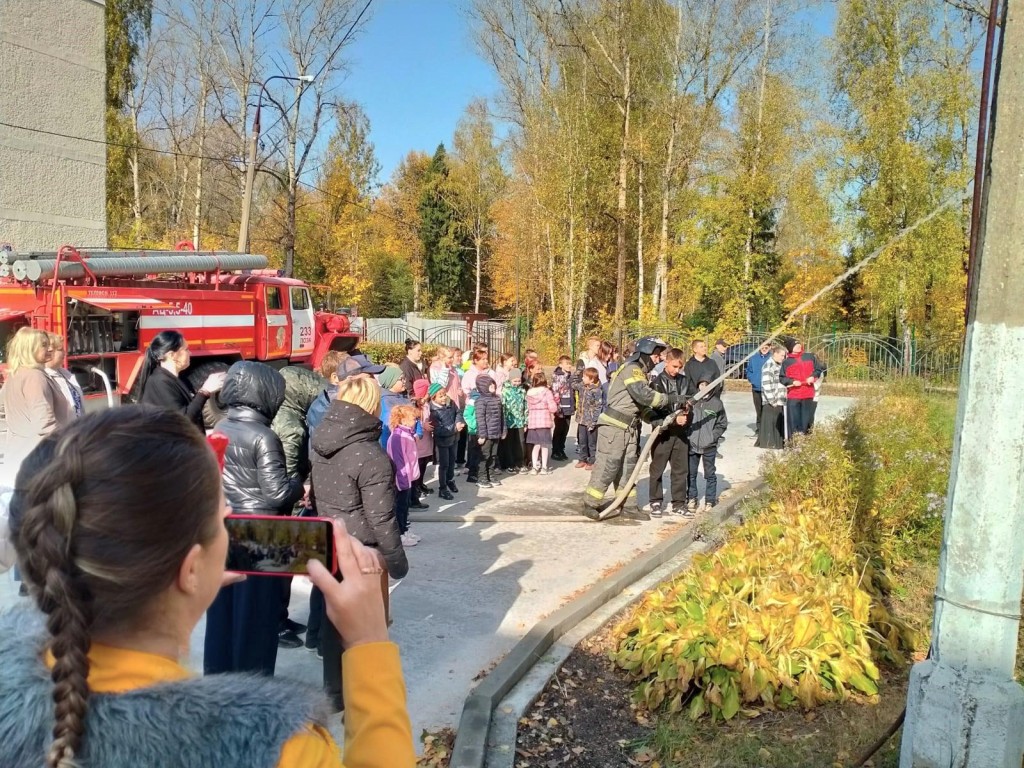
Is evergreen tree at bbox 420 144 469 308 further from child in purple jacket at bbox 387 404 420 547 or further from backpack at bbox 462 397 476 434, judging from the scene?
child in purple jacket at bbox 387 404 420 547

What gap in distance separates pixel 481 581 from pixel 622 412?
2.56 metres

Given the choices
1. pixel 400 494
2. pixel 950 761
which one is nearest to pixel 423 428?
pixel 400 494

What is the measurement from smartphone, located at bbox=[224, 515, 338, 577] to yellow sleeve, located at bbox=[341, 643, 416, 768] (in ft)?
0.73

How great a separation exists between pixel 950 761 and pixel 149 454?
3.20 m

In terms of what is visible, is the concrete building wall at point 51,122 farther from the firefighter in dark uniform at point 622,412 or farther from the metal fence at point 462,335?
the firefighter in dark uniform at point 622,412

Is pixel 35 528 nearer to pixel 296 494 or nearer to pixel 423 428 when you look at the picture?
pixel 296 494

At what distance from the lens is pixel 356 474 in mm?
4238

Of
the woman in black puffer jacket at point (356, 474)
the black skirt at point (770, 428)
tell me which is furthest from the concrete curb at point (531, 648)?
the black skirt at point (770, 428)

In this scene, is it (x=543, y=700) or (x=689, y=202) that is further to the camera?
(x=689, y=202)

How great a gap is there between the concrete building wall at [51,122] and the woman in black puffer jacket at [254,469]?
16.0 meters

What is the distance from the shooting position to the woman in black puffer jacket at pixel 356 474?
4246mm

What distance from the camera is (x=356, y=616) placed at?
1357 mm

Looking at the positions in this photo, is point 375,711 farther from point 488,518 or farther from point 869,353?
point 869,353

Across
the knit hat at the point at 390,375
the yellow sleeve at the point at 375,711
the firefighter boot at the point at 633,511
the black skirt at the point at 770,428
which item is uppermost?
the knit hat at the point at 390,375
